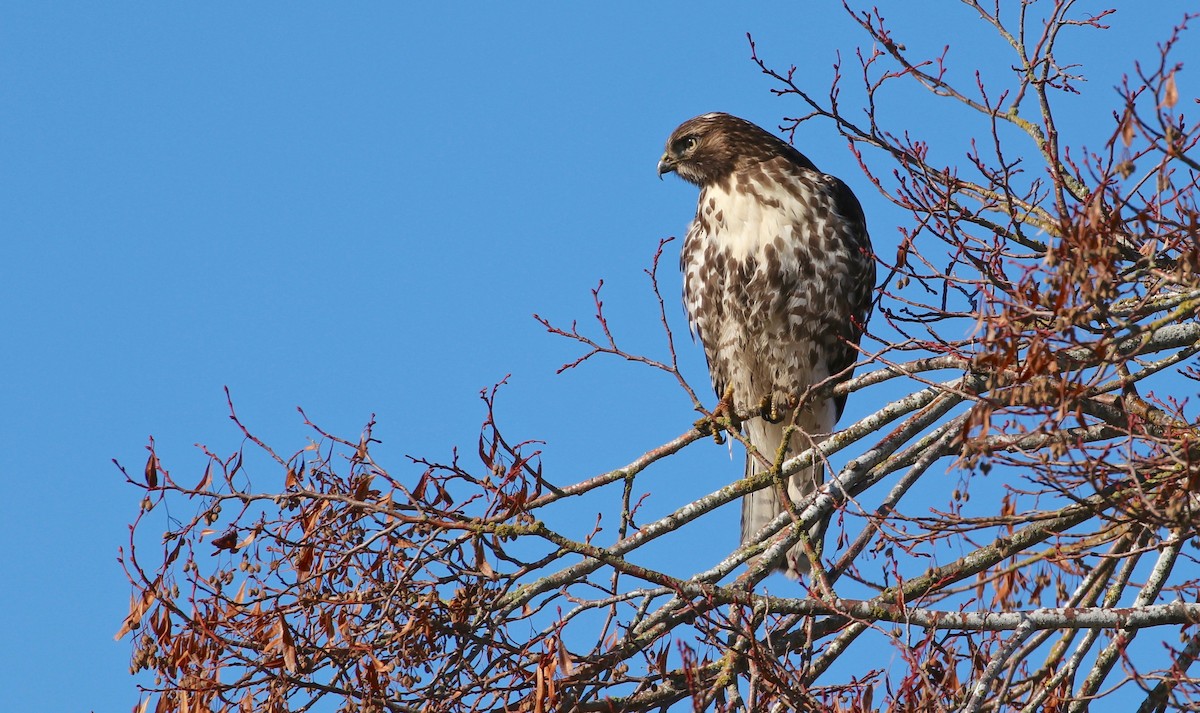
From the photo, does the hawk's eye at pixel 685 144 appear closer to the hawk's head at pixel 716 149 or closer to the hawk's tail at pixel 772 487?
the hawk's head at pixel 716 149

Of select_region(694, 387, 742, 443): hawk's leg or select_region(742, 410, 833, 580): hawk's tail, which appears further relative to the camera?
select_region(742, 410, 833, 580): hawk's tail

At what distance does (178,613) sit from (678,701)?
1507mm

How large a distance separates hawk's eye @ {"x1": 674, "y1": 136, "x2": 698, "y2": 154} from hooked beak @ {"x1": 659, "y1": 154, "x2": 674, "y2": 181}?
0.06 meters

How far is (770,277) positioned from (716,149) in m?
0.91

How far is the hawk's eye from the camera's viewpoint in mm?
7079

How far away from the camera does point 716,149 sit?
22.6 ft

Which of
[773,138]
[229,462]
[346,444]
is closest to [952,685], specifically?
[346,444]

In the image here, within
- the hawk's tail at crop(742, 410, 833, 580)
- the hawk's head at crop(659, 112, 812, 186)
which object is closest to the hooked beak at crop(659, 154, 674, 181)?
the hawk's head at crop(659, 112, 812, 186)

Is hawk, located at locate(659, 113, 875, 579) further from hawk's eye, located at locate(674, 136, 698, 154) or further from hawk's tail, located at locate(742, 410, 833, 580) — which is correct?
hawk's eye, located at locate(674, 136, 698, 154)

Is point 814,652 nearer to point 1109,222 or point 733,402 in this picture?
point 1109,222

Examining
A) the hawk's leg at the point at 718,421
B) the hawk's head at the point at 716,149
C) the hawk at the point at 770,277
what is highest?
the hawk's head at the point at 716,149

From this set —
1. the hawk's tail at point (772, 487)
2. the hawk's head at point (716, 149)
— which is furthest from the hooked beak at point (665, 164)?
the hawk's tail at point (772, 487)

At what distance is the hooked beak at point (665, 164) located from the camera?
714 cm

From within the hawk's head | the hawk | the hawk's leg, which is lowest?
the hawk's leg
